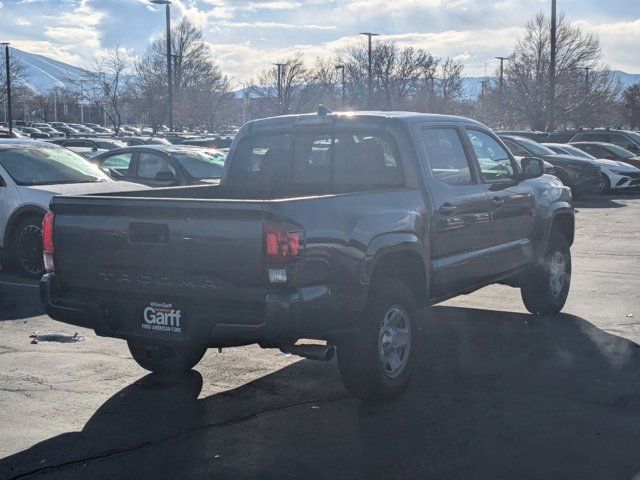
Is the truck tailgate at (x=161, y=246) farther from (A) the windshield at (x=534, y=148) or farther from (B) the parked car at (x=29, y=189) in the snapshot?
(A) the windshield at (x=534, y=148)

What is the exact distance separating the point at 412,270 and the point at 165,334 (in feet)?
6.01

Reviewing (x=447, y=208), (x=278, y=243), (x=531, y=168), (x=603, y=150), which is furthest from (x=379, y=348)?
(x=603, y=150)

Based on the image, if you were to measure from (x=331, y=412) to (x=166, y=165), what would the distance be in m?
9.33

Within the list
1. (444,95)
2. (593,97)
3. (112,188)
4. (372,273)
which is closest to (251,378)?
(372,273)

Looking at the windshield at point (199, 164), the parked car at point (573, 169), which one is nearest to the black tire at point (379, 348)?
the windshield at point (199, 164)

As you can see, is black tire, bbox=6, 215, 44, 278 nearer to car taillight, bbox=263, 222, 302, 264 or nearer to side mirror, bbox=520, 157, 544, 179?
side mirror, bbox=520, 157, 544, 179

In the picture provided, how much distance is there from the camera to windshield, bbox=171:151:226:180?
14336 mm

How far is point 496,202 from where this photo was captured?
7457 millimetres

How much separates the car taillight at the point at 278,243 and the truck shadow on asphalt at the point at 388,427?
1.04m

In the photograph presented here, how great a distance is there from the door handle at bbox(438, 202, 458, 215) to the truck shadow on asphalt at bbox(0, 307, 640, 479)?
115 centimetres

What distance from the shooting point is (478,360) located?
6.95 metres

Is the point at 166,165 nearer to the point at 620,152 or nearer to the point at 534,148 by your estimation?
the point at 534,148

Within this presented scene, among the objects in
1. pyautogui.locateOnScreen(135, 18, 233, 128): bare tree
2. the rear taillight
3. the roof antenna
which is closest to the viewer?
the rear taillight

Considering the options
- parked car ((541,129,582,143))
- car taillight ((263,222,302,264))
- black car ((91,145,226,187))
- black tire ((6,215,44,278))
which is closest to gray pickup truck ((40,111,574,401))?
car taillight ((263,222,302,264))
